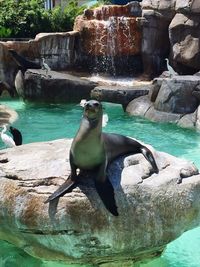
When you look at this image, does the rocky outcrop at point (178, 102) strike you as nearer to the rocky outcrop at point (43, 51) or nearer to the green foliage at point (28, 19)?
the rocky outcrop at point (43, 51)

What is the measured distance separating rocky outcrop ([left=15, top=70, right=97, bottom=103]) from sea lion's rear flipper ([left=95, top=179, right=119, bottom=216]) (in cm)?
1018

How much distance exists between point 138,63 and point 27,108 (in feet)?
14.9

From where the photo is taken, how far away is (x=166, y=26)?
15555 mm

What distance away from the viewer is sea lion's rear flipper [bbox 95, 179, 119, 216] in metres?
3.87

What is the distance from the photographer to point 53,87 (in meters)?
14.1

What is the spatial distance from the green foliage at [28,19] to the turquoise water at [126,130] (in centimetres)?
494

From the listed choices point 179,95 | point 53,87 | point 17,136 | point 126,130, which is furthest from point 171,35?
point 17,136

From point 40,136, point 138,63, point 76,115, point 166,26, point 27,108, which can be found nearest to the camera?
point 40,136

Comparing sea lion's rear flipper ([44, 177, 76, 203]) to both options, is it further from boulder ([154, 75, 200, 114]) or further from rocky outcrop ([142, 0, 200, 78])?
rocky outcrop ([142, 0, 200, 78])

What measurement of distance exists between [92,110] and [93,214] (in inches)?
31.2

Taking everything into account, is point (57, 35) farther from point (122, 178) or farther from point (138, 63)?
point (122, 178)

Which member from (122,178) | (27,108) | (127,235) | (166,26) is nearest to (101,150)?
(122,178)

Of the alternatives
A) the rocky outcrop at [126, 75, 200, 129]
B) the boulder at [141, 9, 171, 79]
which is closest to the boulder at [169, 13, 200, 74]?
the boulder at [141, 9, 171, 79]

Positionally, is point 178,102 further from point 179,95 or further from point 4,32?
point 4,32
